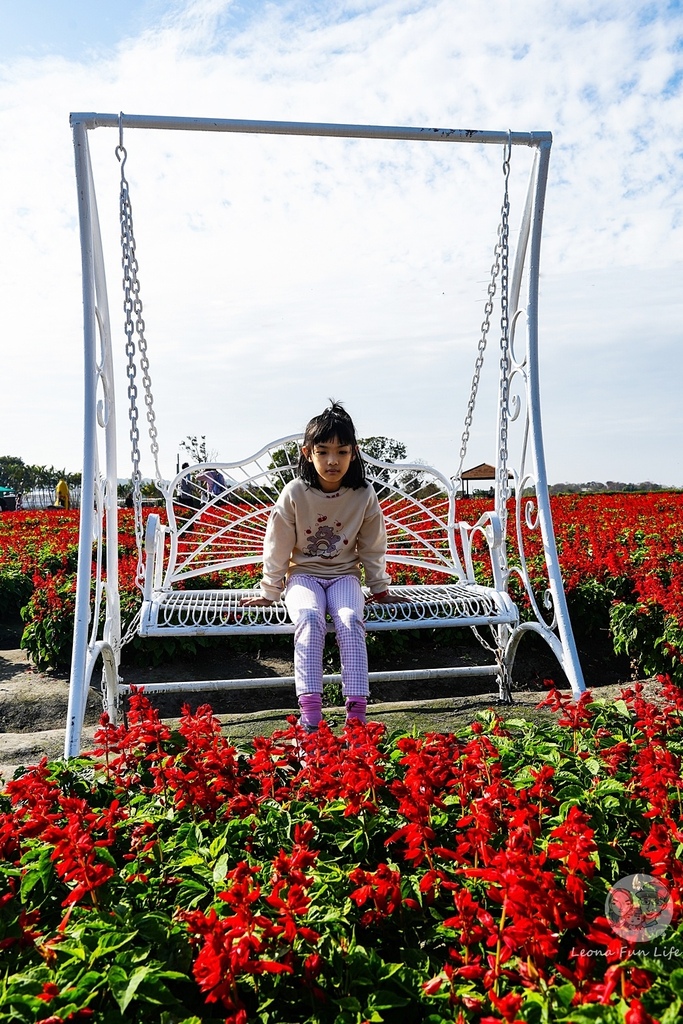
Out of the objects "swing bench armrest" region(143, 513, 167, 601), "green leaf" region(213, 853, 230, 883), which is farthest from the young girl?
"green leaf" region(213, 853, 230, 883)

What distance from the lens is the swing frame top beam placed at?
310 centimetres

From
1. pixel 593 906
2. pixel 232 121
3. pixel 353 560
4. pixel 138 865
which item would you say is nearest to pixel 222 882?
pixel 138 865

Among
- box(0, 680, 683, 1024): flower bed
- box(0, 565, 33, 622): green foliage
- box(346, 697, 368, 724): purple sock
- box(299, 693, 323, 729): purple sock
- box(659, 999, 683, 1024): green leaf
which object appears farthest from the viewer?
box(0, 565, 33, 622): green foliage

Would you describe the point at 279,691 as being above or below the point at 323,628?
below

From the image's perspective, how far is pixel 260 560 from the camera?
392 cm

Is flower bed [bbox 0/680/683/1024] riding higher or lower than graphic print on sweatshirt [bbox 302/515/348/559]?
lower

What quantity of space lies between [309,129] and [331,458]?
131cm

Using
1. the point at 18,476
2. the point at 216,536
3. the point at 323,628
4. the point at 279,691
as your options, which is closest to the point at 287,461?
the point at 216,536

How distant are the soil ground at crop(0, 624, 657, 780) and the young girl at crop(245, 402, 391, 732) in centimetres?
50

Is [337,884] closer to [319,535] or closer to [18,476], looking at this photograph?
[319,535]

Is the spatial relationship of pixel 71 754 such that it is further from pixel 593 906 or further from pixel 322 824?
pixel 593 906

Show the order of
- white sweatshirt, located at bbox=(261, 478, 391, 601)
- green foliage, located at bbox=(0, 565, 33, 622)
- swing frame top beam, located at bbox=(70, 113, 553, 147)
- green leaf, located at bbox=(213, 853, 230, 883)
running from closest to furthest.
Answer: green leaf, located at bbox=(213, 853, 230, 883) < swing frame top beam, located at bbox=(70, 113, 553, 147) < white sweatshirt, located at bbox=(261, 478, 391, 601) < green foliage, located at bbox=(0, 565, 33, 622)

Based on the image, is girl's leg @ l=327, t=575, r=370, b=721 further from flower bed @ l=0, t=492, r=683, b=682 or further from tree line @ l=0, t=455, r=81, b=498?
tree line @ l=0, t=455, r=81, b=498

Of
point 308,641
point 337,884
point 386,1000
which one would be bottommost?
point 386,1000
